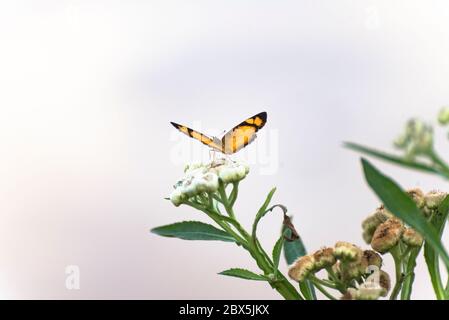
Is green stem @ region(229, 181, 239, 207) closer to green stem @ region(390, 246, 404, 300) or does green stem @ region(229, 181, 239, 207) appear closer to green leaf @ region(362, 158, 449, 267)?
green stem @ region(390, 246, 404, 300)

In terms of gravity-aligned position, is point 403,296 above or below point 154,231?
below

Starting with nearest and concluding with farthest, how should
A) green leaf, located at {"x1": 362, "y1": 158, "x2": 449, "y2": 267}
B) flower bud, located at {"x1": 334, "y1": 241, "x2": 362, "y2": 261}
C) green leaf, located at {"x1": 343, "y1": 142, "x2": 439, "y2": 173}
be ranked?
green leaf, located at {"x1": 343, "y1": 142, "x2": 439, "y2": 173} → green leaf, located at {"x1": 362, "y1": 158, "x2": 449, "y2": 267} → flower bud, located at {"x1": 334, "y1": 241, "x2": 362, "y2": 261}

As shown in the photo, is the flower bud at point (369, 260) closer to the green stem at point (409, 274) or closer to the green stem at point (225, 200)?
the green stem at point (409, 274)

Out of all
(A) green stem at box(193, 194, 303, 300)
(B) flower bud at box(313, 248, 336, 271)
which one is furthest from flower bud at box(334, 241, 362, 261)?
(A) green stem at box(193, 194, 303, 300)
